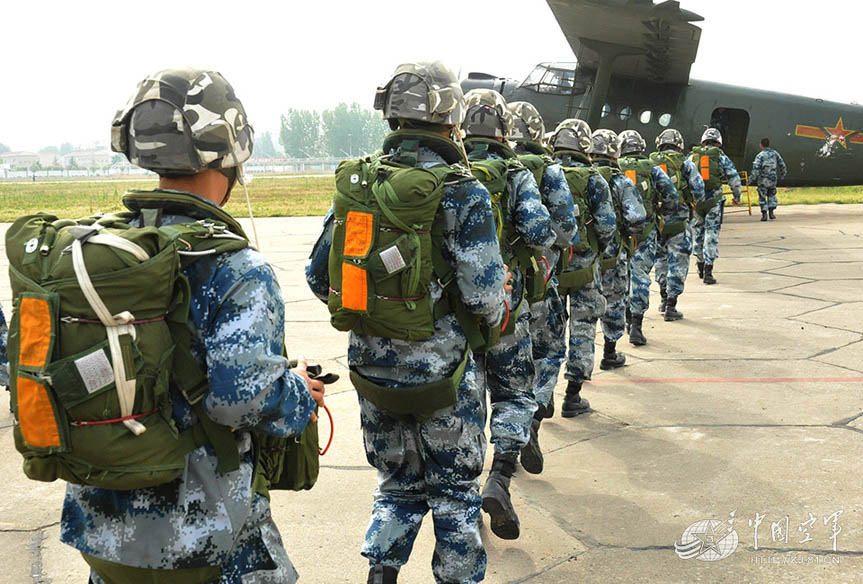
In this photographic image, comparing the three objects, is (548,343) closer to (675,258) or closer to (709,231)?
(675,258)

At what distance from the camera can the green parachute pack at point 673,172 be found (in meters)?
8.64

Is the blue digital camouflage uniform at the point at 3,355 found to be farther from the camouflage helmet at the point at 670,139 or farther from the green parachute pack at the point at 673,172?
the camouflage helmet at the point at 670,139

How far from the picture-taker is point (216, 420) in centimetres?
192

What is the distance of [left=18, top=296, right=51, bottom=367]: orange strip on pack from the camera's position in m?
1.72

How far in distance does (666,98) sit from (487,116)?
43.7 feet

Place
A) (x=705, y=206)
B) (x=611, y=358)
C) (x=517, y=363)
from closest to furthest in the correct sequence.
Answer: (x=517, y=363), (x=611, y=358), (x=705, y=206)

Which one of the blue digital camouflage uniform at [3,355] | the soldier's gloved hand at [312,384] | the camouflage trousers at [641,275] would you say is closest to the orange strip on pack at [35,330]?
the soldier's gloved hand at [312,384]

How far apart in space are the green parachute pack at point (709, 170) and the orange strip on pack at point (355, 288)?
8248 mm

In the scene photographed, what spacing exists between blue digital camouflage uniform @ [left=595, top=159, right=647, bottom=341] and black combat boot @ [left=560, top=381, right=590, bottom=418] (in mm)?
1106

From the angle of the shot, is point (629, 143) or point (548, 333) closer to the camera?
point (548, 333)

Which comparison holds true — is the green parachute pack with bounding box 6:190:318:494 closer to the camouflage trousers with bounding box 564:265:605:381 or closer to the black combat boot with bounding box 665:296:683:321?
the camouflage trousers with bounding box 564:265:605:381

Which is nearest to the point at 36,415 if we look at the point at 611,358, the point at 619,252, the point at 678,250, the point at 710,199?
the point at 619,252

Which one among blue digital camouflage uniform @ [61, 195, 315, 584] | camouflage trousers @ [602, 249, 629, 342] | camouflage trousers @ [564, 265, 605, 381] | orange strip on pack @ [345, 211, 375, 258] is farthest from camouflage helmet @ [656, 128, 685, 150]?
blue digital camouflage uniform @ [61, 195, 315, 584]

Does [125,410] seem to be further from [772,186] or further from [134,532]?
[772,186]
